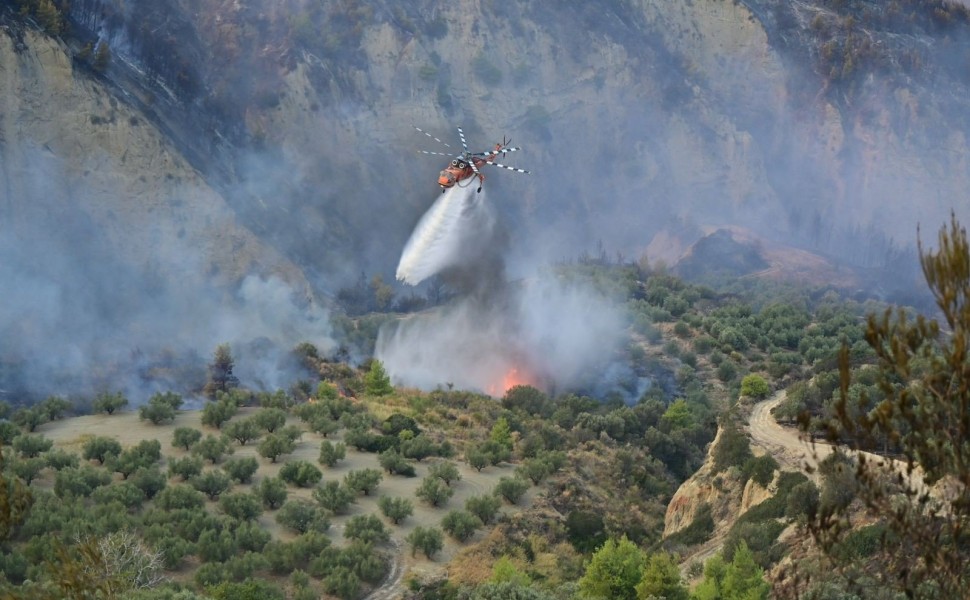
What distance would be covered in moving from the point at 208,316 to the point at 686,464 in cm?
3616

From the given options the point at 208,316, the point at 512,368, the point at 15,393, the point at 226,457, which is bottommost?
the point at 226,457

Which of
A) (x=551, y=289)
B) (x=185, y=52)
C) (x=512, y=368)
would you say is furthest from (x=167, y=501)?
(x=185, y=52)

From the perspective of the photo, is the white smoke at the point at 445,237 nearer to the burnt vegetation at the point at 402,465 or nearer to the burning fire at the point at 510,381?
the burning fire at the point at 510,381

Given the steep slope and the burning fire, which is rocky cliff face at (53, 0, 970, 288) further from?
the burning fire

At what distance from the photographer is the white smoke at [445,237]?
9275cm

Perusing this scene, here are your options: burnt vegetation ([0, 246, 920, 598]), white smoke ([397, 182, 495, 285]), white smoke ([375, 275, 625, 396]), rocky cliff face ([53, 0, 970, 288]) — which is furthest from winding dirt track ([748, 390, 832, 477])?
rocky cliff face ([53, 0, 970, 288])

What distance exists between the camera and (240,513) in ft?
145

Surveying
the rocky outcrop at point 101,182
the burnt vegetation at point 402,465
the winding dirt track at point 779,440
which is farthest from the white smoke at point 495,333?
the winding dirt track at point 779,440

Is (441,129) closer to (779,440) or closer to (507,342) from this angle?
(507,342)

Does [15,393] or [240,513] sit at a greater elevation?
[15,393]

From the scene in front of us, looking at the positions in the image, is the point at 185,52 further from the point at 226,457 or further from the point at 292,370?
the point at 226,457

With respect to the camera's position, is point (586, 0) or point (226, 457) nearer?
point (226, 457)

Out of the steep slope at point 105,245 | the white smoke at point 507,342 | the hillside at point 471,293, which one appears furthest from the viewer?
the white smoke at point 507,342

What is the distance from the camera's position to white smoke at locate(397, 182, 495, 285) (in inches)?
3652
